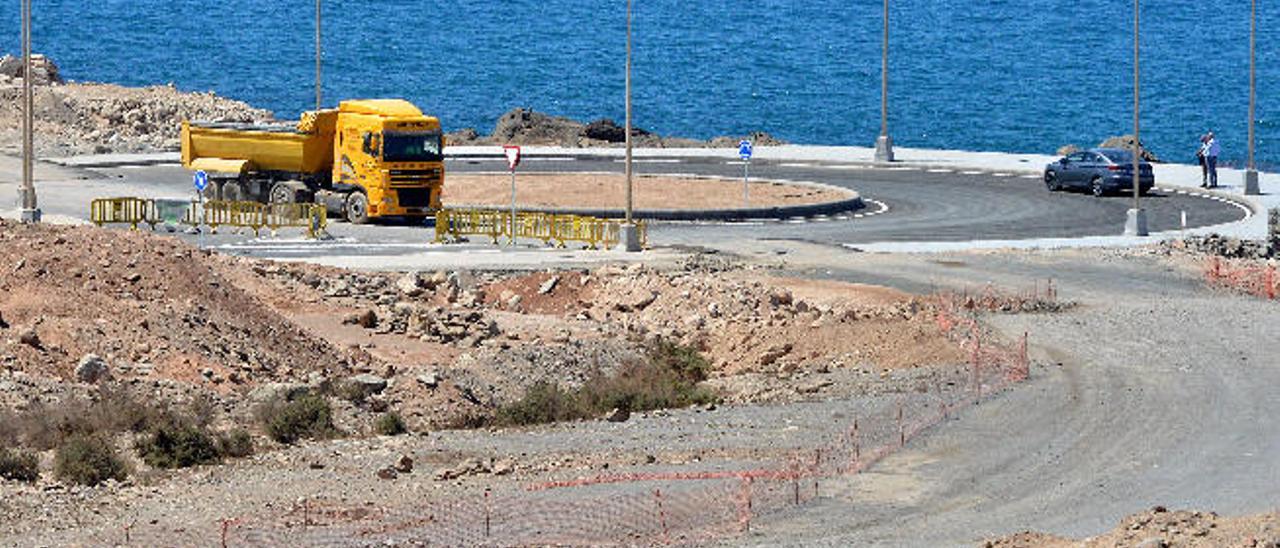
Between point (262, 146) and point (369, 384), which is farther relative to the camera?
point (262, 146)

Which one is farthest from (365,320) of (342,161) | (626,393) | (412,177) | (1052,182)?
(1052,182)

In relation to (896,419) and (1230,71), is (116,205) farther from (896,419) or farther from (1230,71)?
(1230,71)

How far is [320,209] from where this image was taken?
60.2 meters

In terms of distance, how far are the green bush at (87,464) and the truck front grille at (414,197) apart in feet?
95.0

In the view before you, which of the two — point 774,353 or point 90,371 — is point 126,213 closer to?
point 774,353

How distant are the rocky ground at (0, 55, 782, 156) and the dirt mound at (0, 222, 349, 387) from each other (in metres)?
42.2

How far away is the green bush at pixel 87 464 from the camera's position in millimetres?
33031

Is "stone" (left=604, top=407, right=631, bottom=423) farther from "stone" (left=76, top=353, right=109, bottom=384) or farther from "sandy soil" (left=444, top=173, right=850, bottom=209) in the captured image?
"sandy soil" (left=444, top=173, right=850, bottom=209)

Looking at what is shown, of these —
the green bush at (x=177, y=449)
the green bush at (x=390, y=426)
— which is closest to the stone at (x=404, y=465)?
the green bush at (x=177, y=449)

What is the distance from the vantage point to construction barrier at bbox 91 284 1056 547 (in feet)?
97.9

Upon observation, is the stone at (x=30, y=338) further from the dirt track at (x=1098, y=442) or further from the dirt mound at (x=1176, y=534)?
the dirt mound at (x=1176, y=534)

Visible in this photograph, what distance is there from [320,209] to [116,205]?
5.36 m

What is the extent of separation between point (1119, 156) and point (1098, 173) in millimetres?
1028

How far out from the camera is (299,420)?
120ft
